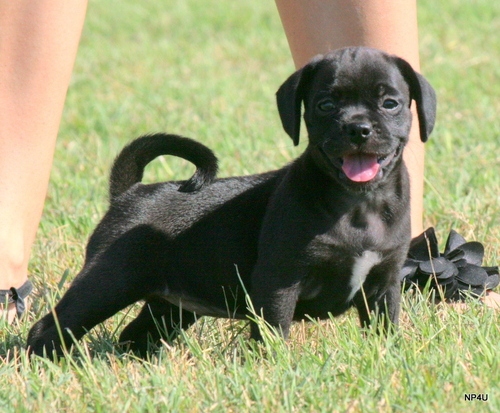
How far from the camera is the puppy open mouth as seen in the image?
3055 millimetres

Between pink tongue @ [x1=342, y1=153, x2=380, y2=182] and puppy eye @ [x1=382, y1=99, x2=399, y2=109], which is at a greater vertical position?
puppy eye @ [x1=382, y1=99, x2=399, y2=109]

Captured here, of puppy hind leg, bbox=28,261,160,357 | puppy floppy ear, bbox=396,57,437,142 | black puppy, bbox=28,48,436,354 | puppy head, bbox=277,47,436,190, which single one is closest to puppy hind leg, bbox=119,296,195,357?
black puppy, bbox=28,48,436,354

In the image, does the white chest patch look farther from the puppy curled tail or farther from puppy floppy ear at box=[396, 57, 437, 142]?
the puppy curled tail

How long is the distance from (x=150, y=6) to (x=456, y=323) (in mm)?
9375

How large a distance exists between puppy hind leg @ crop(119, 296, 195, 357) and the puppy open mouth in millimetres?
942

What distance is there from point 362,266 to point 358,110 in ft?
1.64

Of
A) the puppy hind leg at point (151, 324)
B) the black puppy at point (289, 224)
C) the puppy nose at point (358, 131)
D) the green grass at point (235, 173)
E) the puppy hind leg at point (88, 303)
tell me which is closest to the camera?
the green grass at point (235, 173)

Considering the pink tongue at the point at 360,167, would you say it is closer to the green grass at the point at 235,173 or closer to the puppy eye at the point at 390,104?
the puppy eye at the point at 390,104

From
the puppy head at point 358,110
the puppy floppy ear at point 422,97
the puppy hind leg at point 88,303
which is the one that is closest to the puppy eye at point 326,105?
the puppy head at point 358,110

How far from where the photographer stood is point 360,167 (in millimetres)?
3078

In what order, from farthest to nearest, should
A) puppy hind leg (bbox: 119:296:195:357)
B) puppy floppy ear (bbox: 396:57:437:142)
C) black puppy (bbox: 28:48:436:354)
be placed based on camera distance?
puppy hind leg (bbox: 119:296:195:357) → puppy floppy ear (bbox: 396:57:437:142) → black puppy (bbox: 28:48:436:354)

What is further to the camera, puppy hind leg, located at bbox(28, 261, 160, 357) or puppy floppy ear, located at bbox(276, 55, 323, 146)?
puppy hind leg, located at bbox(28, 261, 160, 357)

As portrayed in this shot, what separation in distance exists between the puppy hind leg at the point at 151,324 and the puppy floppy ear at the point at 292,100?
0.84m

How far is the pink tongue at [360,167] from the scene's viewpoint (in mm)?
3053
